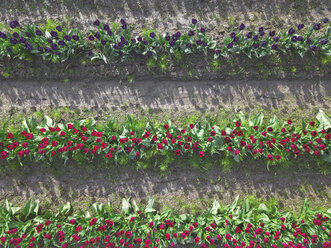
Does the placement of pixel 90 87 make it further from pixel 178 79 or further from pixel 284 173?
pixel 284 173

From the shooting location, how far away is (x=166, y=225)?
16.4ft

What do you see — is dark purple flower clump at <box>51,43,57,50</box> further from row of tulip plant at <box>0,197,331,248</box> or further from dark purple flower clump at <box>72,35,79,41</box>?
row of tulip plant at <box>0,197,331,248</box>

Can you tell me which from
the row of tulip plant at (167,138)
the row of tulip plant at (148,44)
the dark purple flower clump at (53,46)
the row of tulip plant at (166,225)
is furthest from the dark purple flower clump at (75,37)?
the row of tulip plant at (166,225)

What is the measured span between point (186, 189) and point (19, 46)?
497 centimetres

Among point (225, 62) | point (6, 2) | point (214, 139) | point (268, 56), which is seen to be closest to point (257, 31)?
point (268, 56)

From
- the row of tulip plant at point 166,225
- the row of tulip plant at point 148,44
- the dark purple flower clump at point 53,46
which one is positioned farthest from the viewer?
the row of tulip plant at point 148,44

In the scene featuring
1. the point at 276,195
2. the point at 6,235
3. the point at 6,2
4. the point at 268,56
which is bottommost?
the point at 276,195

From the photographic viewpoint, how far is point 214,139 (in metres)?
4.87

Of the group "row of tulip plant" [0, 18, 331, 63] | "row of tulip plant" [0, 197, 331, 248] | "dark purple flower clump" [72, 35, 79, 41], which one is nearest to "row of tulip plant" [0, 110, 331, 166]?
"row of tulip plant" [0, 197, 331, 248]

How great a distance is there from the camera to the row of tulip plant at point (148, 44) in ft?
16.3

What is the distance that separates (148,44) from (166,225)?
13.4 feet

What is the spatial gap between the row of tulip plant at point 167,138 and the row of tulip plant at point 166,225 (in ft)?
3.92

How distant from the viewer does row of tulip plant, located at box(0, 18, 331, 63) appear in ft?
16.3

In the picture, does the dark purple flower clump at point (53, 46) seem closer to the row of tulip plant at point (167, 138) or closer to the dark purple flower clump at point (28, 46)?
the dark purple flower clump at point (28, 46)
